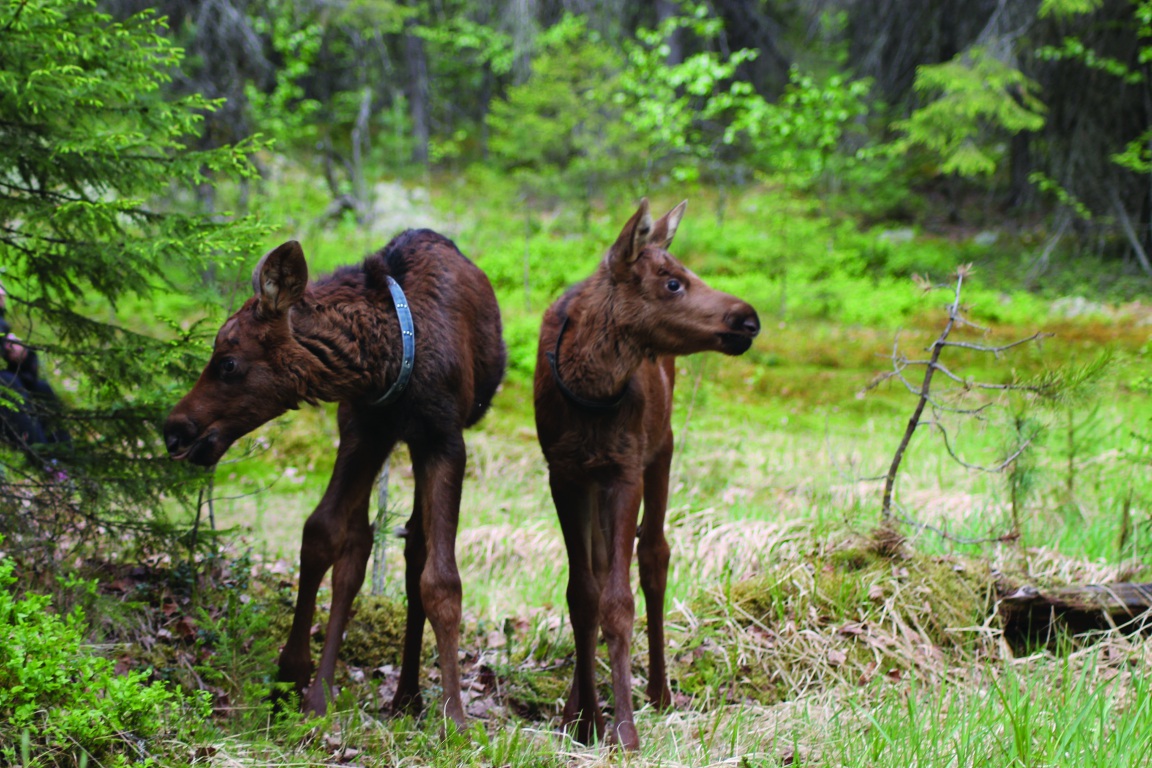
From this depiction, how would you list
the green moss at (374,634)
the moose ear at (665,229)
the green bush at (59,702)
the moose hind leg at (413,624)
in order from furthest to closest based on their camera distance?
the green moss at (374,634)
the moose hind leg at (413,624)
the moose ear at (665,229)
the green bush at (59,702)

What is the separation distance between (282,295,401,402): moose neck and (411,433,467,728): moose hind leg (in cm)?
Answer: 38

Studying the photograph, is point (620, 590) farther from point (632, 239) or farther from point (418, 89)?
point (418, 89)

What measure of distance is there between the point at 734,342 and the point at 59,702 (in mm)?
2844

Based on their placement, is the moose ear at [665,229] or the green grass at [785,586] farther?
the moose ear at [665,229]

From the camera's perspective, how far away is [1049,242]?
54.9ft

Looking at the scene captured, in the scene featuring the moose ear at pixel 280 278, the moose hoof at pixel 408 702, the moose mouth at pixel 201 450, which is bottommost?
the moose hoof at pixel 408 702

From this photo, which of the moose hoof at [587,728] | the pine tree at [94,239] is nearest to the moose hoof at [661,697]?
the moose hoof at [587,728]

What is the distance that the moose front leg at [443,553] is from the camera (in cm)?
373

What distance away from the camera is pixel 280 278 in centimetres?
359

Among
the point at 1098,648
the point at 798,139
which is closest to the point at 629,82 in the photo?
the point at 798,139

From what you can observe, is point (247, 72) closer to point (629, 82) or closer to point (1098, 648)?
point (629, 82)

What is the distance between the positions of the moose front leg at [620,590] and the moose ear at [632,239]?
100 centimetres

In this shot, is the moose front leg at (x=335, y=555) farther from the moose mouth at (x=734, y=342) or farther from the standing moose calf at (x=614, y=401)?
the moose mouth at (x=734, y=342)

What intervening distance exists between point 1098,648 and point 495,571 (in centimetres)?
412
